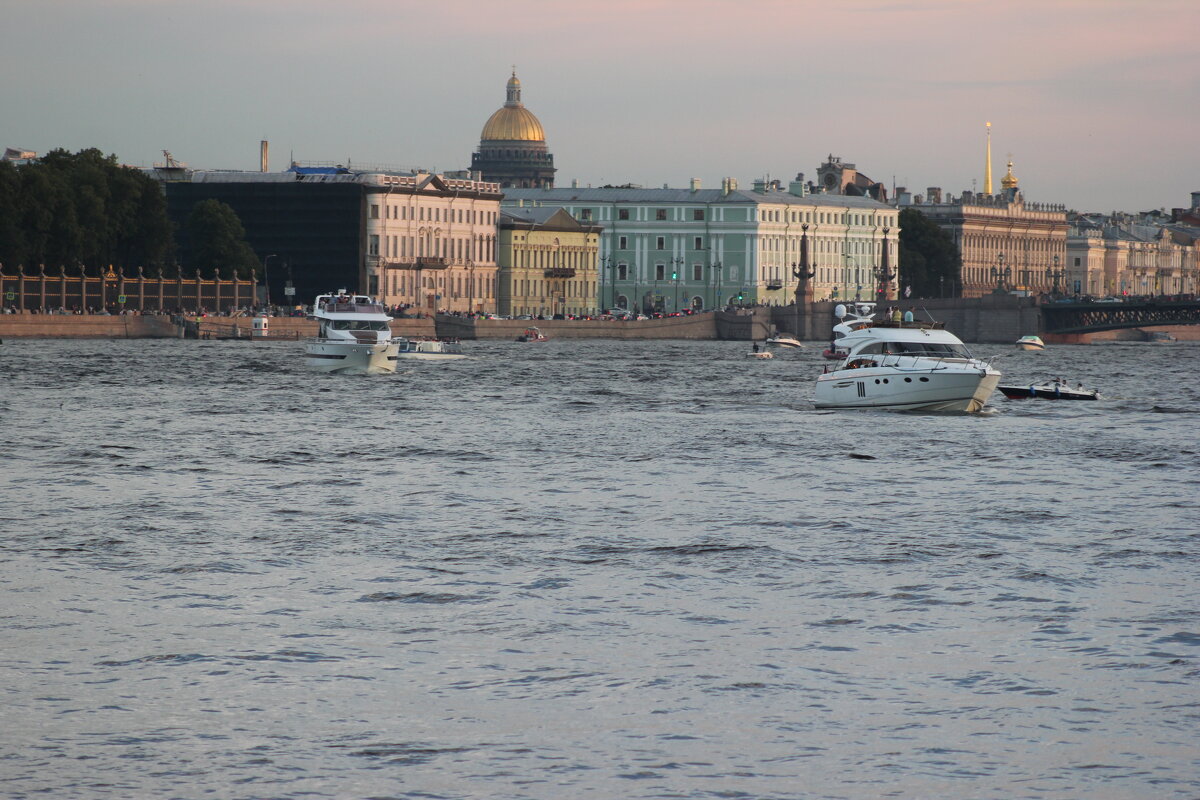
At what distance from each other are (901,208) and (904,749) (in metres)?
167

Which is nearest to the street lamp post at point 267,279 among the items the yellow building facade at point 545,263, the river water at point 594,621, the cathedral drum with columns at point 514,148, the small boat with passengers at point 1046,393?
the yellow building facade at point 545,263

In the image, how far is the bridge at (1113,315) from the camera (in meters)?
113

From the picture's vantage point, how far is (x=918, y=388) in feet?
134

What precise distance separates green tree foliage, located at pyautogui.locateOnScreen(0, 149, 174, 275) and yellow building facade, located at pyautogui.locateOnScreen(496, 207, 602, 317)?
38.9 metres

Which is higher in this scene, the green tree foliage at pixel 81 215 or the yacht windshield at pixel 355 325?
the green tree foliage at pixel 81 215

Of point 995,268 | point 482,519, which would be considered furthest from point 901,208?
point 482,519

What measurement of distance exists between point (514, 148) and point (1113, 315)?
216 feet

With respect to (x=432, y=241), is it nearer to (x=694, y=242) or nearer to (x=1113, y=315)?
(x=694, y=242)

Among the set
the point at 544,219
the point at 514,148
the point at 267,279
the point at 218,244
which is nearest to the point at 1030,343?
the point at 544,219

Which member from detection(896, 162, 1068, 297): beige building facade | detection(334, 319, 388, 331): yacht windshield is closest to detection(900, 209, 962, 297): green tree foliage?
detection(896, 162, 1068, 297): beige building facade

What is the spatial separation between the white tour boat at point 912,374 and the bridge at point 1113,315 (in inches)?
2876

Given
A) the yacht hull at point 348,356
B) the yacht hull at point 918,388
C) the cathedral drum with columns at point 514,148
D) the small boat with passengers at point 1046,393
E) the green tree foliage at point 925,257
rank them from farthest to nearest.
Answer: the cathedral drum with columns at point 514,148 < the green tree foliage at point 925,257 < the yacht hull at point 348,356 < the small boat with passengers at point 1046,393 < the yacht hull at point 918,388

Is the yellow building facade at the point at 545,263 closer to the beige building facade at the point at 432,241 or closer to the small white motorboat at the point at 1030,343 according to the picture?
the beige building facade at the point at 432,241

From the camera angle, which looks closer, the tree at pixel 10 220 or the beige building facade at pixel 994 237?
the tree at pixel 10 220
